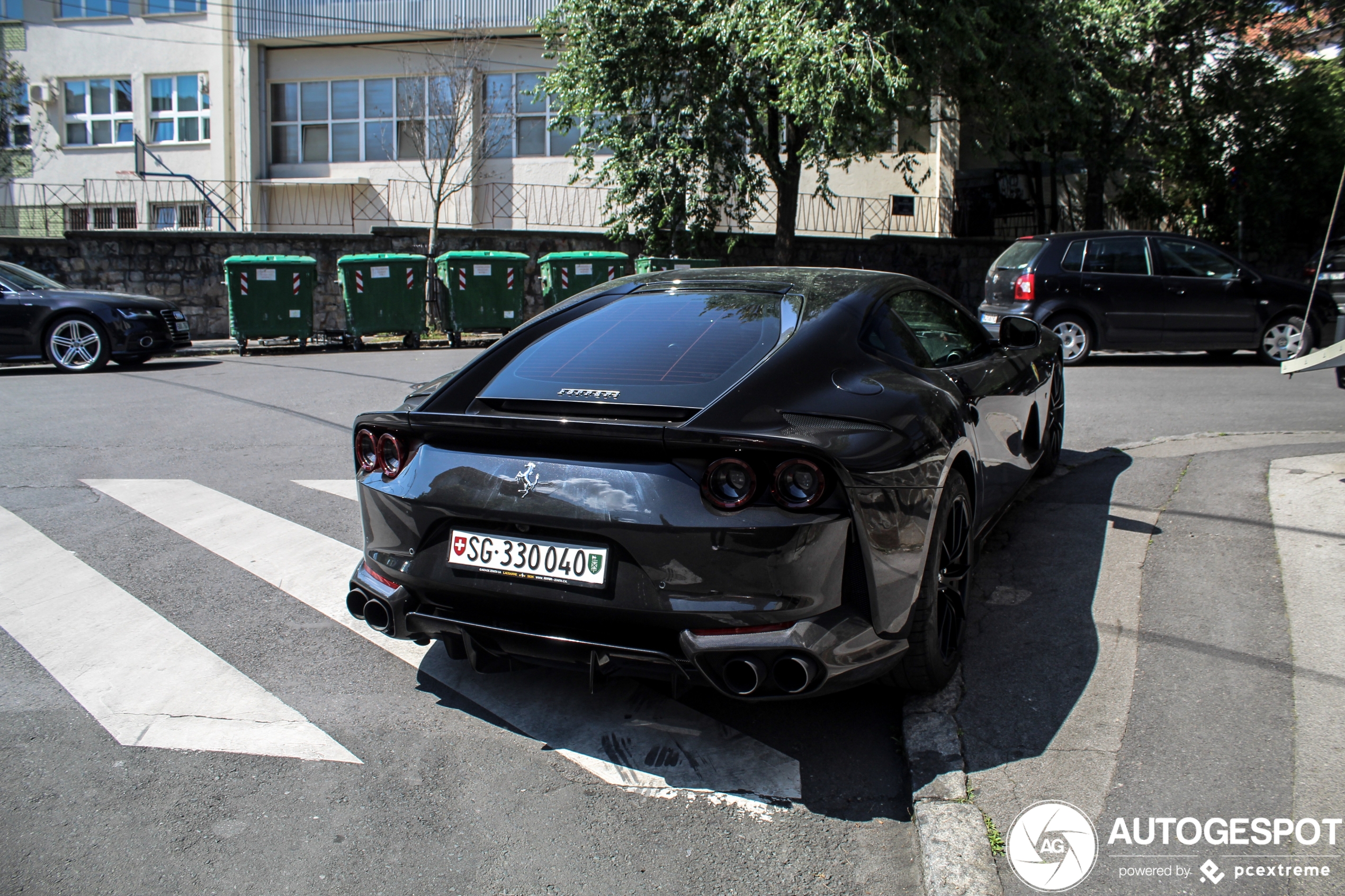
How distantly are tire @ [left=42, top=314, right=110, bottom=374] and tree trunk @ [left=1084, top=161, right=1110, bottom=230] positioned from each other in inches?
685

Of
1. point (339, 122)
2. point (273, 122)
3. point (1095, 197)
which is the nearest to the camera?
point (1095, 197)

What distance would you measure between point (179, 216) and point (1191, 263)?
80.4 ft

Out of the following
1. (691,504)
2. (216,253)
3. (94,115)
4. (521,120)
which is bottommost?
(691,504)

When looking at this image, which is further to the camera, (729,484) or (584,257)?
(584,257)

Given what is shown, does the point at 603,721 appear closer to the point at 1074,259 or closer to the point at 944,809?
the point at 944,809

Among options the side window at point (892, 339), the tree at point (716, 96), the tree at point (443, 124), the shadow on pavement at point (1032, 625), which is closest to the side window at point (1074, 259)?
the tree at point (716, 96)

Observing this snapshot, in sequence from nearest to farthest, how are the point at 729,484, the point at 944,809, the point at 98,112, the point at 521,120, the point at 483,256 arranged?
the point at 944,809
the point at 729,484
the point at 483,256
the point at 521,120
the point at 98,112

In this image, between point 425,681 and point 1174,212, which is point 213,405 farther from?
point 1174,212

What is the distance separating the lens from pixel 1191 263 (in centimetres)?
1252

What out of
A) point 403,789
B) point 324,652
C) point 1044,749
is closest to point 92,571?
point 324,652

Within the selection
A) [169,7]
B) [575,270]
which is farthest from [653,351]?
[169,7]

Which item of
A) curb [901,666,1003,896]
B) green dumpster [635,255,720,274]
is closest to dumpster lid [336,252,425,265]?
green dumpster [635,255,720,274]

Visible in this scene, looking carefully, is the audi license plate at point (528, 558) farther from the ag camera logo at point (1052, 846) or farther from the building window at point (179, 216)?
the building window at point (179, 216)

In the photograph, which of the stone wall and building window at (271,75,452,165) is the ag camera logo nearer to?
the stone wall
